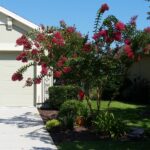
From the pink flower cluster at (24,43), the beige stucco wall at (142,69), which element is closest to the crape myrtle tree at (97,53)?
the pink flower cluster at (24,43)

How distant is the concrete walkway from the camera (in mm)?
10773

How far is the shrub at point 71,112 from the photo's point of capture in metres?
12.8

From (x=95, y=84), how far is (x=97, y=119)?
3.36ft

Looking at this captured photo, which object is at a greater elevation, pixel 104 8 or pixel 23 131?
pixel 104 8

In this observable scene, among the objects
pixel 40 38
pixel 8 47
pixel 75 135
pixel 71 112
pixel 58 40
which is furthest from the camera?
pixel 8 47

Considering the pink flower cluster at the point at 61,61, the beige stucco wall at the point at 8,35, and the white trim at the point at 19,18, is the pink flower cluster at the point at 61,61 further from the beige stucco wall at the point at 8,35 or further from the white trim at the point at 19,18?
the beige stucco wall at the point at 8,35

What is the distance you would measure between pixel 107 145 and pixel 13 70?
8.79 metres

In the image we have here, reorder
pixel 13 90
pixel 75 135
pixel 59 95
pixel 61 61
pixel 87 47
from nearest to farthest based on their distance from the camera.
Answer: pixel 75 135 < pixel 61 61 < pixel 87 47 < pixel 59 95 < pixel 13 90

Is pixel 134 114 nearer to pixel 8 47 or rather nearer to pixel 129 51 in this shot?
pixel 129 51

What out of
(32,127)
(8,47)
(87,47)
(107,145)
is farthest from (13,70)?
(107,145)

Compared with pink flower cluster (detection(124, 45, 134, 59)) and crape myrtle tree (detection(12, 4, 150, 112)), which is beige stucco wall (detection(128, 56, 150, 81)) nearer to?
crape myrtle tree (detection(12, 4, 150, 112))

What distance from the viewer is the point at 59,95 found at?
17.7 metres

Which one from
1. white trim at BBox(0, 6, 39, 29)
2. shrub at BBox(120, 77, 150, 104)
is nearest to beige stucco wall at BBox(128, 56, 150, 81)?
shrub at BBox(120, 77, 150, 104)

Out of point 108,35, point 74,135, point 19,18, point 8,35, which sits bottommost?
point 74,135
